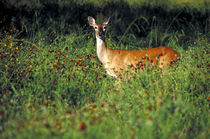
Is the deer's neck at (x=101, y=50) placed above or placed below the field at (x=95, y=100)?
above

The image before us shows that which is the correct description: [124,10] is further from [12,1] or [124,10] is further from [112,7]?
[12,1]

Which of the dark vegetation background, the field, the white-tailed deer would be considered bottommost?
the field

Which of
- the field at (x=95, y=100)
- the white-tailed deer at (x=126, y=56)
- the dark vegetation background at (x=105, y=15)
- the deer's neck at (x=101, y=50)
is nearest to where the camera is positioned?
the field at (x=95, y=100)

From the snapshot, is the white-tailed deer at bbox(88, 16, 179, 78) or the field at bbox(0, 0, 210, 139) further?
the white-tailed deer at bbox(88, 16, 179, 78)

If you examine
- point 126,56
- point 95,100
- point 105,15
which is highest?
point 105,15

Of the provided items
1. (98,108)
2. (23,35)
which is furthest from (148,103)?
(23,35)

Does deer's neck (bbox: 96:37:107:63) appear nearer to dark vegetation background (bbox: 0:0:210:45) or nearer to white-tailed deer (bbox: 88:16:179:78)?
white-tailed deer (bbox: 88:16:179:78)

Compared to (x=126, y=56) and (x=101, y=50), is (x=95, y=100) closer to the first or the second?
(x=126, y=56)

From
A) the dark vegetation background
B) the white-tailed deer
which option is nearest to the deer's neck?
the white-tailed deer

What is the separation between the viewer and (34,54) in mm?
5027

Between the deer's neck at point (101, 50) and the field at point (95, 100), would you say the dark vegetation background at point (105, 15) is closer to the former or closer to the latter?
the deer's neck at point (101, 50)

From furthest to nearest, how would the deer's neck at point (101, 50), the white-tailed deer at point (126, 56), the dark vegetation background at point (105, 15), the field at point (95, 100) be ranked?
1. the dark vegetation background at point (105, 15)
2. the deer's neck at point (101, 50)
3. the white-tailed deer at point (126, 56)
4. the field at point (95, 100)

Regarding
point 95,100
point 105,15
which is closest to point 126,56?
point 95,100

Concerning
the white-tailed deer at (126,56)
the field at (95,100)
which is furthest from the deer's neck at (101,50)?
the field at (95,100)
